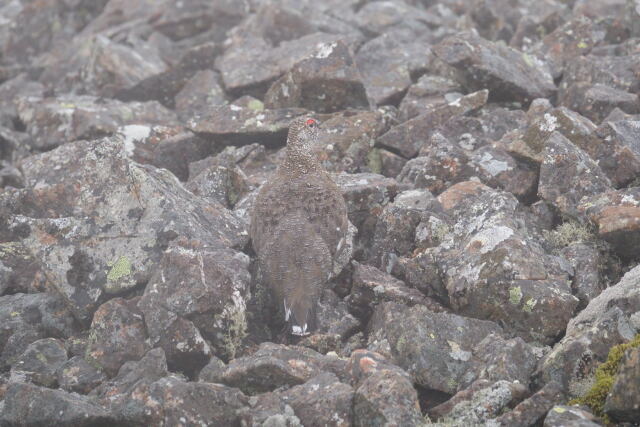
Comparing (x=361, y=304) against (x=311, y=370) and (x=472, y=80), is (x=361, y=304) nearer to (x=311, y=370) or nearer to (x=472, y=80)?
(x=311, y=370)

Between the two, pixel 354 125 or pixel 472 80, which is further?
pixel 472 80

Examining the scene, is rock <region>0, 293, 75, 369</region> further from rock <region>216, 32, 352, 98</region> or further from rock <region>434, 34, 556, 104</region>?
rock <region>434, 34, 556, 104</region>

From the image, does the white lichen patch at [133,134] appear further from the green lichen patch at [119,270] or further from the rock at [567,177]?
the rock at [567,177]

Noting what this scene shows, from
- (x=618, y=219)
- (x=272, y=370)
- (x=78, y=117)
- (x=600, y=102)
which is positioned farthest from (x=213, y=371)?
(x=600, y=102)

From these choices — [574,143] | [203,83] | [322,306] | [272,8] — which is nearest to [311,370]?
[322,306]

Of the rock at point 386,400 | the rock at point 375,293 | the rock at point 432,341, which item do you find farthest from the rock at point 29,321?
the rock at point 386,400

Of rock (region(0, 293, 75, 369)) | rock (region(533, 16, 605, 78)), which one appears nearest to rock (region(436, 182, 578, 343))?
rock (region(0, 293, 75, 369))
